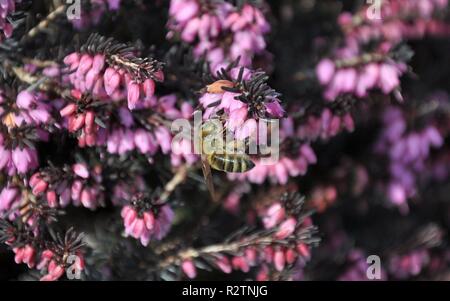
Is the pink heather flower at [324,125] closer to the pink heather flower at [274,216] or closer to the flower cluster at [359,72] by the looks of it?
the flower cluster at [359,72]

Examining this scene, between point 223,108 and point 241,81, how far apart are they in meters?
0.10

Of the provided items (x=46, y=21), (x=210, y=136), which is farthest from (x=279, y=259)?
(x=46, y=21)

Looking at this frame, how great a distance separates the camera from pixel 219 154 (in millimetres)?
2119

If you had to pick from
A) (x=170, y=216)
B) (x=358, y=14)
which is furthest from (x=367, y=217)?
(x=170, y=216)

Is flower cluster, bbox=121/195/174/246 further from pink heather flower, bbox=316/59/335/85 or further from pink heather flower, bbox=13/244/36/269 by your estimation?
pink heather flower, bbox=316/59/335/85

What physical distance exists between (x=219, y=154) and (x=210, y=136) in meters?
0.06

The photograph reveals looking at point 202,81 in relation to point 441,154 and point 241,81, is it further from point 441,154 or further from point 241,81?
point 441,154

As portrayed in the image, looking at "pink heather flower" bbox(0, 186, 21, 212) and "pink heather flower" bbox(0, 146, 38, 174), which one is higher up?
"pink heather flower" bbox(0, 146, 38, 174)

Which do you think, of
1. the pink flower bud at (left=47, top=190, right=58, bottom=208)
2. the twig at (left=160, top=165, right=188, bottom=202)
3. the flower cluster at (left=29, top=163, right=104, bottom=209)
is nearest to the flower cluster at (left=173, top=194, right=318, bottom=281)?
the twig at (left=160, top=165, right=188, bottom=202)

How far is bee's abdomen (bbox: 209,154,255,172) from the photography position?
210 centimetres

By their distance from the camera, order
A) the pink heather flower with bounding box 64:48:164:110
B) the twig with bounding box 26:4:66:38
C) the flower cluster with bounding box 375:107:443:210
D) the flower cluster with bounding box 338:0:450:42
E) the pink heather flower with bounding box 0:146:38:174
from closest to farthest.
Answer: the pink heather flower with bounding box 64:48:164:110, the pink heather flower with bounding box 0:146:38:174, the twig with bounding box 26:4:66:38, the flower cluster with bounding box 338:0:450:42, the flower cluster with bounding box 375:107:443:210

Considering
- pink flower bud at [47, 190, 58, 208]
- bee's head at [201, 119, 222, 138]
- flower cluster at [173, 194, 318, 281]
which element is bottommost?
flower cluster at [173, 194, 318, 281]

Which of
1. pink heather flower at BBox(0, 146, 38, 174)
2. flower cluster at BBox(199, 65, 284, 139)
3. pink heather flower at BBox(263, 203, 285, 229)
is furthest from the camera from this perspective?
pink heather flower at BBox(263, 203, 285, 229)

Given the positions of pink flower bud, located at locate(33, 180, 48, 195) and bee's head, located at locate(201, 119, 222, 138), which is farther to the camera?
pink flower bud, located at locate(33, 180, 48, 195)
